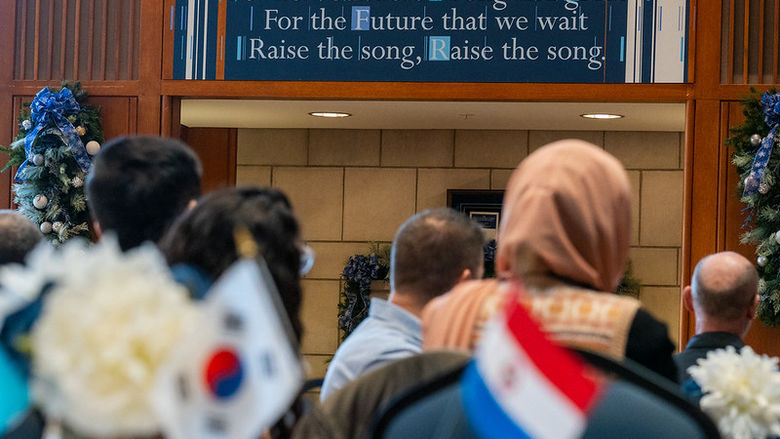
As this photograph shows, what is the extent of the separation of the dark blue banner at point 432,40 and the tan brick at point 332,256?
220 cm

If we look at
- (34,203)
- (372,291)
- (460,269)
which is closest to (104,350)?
(460,269)

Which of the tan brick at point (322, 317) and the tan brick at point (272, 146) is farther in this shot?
the tan brick at point (272, 146)

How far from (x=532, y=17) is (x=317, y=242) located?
2.68 m

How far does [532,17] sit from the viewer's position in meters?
4.61

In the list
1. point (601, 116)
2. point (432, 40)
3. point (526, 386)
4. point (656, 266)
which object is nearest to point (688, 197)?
point (601, 116)

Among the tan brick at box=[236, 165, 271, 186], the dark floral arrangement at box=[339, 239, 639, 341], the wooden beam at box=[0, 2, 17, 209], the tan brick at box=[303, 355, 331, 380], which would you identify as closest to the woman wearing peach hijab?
the wooden beam at box=[0, 2, 17, 209]

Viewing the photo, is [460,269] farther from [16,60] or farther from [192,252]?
[16,60]

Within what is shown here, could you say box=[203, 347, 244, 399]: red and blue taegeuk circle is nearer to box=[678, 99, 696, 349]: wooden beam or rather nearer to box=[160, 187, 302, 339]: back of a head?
box=[160, 187, 302, 339]: back of a head

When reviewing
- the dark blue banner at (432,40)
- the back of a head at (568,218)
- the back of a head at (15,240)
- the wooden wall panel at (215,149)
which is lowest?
the back of a head at (15,240)

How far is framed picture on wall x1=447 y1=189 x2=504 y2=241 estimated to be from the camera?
647cm

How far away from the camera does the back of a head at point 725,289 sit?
320 centimetres

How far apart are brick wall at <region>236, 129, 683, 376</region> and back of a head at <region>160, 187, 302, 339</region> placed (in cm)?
525

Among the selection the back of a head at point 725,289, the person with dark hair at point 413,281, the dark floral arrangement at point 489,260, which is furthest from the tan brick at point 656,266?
the person with dark hair at point 413,281

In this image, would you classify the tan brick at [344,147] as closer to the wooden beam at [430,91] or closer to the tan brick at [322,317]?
the tan brick at [322,317]
